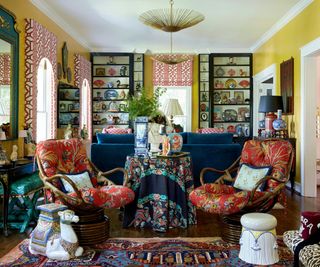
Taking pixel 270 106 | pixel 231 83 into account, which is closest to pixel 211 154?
→ pixel 270 106

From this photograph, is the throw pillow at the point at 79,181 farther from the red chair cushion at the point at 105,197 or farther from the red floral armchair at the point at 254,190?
the red floral armchair at the point at 254,190

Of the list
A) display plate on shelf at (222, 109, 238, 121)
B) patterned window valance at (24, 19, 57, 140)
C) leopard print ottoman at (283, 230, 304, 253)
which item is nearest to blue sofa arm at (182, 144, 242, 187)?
patterned window valance at (24, 19, 57, 140)

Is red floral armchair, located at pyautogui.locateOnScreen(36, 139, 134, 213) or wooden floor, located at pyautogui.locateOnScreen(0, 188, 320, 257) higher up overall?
red floral armchair, located at pyautogui.locateOnScreen(36, 139, 134, 213)

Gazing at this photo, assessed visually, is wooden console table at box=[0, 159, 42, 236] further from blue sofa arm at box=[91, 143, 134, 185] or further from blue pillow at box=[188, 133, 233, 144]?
blue pillow at box=[188, 133, 233, 144]

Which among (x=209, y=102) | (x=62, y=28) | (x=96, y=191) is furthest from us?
(x=209, y=102)

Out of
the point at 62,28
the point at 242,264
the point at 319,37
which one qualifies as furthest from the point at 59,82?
the point at 242,264

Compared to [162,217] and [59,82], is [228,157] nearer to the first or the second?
[162,217]

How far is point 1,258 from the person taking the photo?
2.99 metres

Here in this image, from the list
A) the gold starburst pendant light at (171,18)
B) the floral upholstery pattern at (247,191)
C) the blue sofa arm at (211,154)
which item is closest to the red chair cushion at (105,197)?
the floral upholstery pattern at (247,191)

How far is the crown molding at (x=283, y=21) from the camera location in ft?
18.7

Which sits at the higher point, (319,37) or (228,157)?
(319,37)

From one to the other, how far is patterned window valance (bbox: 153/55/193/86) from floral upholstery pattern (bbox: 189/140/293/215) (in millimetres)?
5777

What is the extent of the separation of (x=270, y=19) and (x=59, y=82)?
4.14 m

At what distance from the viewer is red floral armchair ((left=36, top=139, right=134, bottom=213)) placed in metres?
3.24
